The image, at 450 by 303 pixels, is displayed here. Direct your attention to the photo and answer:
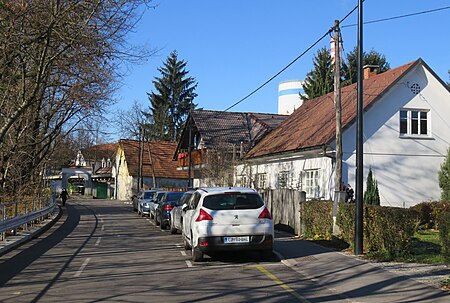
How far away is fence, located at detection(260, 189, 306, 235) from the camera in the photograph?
61.9ft

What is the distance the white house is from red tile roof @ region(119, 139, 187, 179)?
37.2 meters

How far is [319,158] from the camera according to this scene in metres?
25.3

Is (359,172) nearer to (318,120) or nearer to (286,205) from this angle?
(286,205)

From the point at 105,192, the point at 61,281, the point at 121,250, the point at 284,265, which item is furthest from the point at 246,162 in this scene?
the point at 105,192

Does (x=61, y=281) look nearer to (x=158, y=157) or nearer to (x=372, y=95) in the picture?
(x=372, y=95)

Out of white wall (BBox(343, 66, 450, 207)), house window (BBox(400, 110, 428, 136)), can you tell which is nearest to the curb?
Result: white wall (BBox(343, 66, 450, 207))

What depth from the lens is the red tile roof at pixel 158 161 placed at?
63.3 metres

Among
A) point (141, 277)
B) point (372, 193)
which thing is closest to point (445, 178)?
A: point (372, 193)

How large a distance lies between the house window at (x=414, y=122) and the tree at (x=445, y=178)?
1.72 metres

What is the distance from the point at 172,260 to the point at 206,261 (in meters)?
0.85

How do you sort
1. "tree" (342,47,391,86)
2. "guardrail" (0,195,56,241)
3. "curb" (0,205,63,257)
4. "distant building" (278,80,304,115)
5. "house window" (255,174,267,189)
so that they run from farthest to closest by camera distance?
"distant building" (278,80,304,115)
"tree" (342,47,391,86)
"house window" (255,174,267,189)
"guardrail" (0,195,56,241)
"curb" (0,205,63,257)

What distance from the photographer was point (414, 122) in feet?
86.2

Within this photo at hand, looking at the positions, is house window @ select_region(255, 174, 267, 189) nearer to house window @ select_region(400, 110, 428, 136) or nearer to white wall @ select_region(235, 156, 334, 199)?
white wall @ select_region(235, 156, 334, 199)

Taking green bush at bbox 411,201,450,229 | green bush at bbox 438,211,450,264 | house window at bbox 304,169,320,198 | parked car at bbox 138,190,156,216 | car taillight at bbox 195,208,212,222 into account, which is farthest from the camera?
parked car at bbox 138,190,156,216
